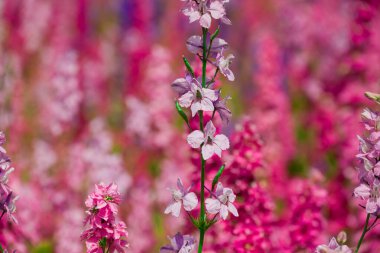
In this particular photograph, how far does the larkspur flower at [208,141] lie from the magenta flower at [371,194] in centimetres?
34

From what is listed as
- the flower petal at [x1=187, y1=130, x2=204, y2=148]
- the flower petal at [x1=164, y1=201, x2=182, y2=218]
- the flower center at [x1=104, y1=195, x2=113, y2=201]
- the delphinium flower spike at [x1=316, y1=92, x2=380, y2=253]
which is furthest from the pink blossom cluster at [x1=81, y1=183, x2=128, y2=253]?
the delphinium flower spike at [x1=316, y1=92, x2=380, y2=253]

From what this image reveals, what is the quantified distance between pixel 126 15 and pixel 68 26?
3.99 feet

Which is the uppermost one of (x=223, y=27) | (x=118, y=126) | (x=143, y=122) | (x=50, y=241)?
(x=223, y=27)

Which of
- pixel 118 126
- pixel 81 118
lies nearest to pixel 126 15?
pixel 118 126

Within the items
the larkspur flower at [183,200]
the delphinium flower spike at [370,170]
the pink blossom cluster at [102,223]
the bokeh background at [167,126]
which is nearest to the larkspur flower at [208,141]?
the larkspur flower at [183,200]

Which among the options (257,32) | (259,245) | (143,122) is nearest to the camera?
(259,245)

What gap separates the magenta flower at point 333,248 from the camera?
165cm

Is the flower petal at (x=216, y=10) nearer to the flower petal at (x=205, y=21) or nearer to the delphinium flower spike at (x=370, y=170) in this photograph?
the flower petal at (x=205, y=21)

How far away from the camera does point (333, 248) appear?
1703mm

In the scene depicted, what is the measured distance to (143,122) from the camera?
427cm

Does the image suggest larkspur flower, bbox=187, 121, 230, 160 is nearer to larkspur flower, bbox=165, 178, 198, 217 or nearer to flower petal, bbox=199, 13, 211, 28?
larkspur flower, bbox=165, 178, 198, 217

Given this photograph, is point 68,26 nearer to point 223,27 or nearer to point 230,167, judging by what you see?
point 223,27

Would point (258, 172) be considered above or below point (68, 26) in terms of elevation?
below

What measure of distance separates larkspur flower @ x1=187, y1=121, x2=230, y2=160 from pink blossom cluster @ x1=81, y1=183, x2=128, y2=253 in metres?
0.22
